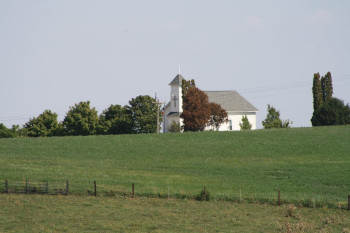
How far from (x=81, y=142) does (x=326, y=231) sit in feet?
147

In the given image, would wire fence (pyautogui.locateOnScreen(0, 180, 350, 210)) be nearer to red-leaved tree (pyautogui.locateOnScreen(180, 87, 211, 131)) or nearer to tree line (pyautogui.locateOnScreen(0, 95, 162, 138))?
red-leaved tree (pyautogui.locateOnScreen(180, 87, 211, 131))

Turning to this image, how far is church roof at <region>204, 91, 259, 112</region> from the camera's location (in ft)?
359

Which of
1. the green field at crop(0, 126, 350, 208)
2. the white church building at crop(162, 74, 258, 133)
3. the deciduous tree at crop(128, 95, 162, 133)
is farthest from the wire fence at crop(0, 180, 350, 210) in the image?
the deciduous tree at crop(128, 95, 162, 133)

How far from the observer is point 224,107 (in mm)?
109500

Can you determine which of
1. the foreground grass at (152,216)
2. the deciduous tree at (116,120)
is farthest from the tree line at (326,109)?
the foreground grass at (152,216)

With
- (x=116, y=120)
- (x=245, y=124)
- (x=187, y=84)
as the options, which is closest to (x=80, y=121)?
(x=116, y=120)

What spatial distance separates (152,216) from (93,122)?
72231 millimetres

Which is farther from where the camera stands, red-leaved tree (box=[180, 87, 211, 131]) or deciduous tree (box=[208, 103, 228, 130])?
deciduous tree (box=[208, 103, 228, 130])

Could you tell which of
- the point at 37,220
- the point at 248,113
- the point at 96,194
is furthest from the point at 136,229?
the point at 248,113

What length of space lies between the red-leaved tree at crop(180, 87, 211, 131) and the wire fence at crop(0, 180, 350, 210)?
48344 mm

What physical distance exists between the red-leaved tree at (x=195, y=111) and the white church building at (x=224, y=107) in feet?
41.8

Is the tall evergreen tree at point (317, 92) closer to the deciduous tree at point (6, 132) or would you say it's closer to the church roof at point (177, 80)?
the church roof at point (177, 80)

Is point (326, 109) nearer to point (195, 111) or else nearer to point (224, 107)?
point (195, 111)

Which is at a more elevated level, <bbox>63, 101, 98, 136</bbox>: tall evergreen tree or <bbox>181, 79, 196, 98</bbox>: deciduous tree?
<bbox>181, 79, 196, 98</bbox>: deciduous tree
